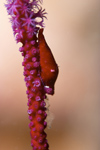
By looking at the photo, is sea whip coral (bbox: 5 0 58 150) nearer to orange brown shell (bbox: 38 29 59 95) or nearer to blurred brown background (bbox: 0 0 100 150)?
orange brown shell (bbox: 38 29 59 95)

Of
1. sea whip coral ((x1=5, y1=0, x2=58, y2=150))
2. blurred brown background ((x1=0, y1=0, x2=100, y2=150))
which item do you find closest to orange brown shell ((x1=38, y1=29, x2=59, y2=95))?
sea whip coral ((x1=5, y1=0, x2=58, y2=150))

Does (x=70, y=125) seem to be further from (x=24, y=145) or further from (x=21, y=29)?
(x=21, y=29)

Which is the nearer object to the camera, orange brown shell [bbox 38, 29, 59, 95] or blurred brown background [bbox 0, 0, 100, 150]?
orange brown shell [bbox 38, 29, 59, 95]

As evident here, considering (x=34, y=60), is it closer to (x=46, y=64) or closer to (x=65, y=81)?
(x=46, y=64)

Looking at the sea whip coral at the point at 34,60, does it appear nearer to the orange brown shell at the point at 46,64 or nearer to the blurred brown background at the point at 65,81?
the orange brown shell at the point at 46,64

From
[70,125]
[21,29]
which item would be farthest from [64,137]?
[21,29]
